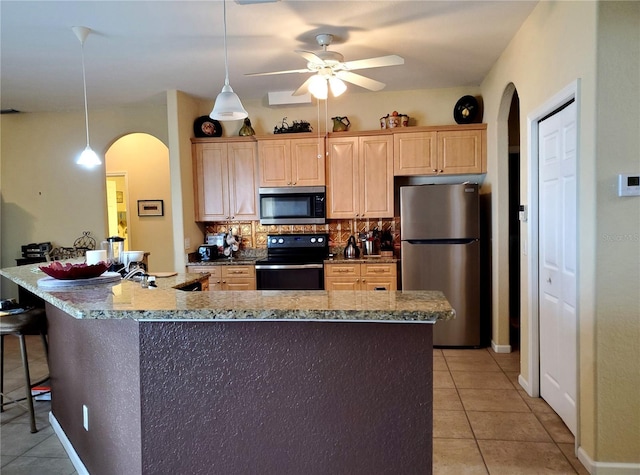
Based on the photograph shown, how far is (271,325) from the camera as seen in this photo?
1519 mm

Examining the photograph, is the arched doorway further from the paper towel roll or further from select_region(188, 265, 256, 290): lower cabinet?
the paper towel roll

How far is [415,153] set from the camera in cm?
442

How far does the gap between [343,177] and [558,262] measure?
97.6 inches

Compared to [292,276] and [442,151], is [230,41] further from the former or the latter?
[442,151]

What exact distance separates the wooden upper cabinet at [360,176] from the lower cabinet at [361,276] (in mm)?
595

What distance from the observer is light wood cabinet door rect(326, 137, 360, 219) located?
4.54 metres

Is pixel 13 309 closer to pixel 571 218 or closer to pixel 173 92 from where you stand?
pixel 173 92

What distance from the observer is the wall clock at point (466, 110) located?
14.4ft

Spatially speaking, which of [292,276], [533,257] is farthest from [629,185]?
[292,276]

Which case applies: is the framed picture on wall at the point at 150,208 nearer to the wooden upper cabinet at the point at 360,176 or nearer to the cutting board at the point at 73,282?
the wooden upper cabinet at the point at 360,176

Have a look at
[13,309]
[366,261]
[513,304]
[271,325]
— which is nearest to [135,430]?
[271,325]

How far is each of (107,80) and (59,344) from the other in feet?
9.16

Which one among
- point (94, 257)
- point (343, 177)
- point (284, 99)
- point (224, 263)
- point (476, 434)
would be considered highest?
point (284, 99)

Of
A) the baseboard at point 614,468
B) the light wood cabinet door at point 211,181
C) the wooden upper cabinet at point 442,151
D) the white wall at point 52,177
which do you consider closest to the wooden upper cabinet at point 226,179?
the light wood cabinet door at point 211,181
